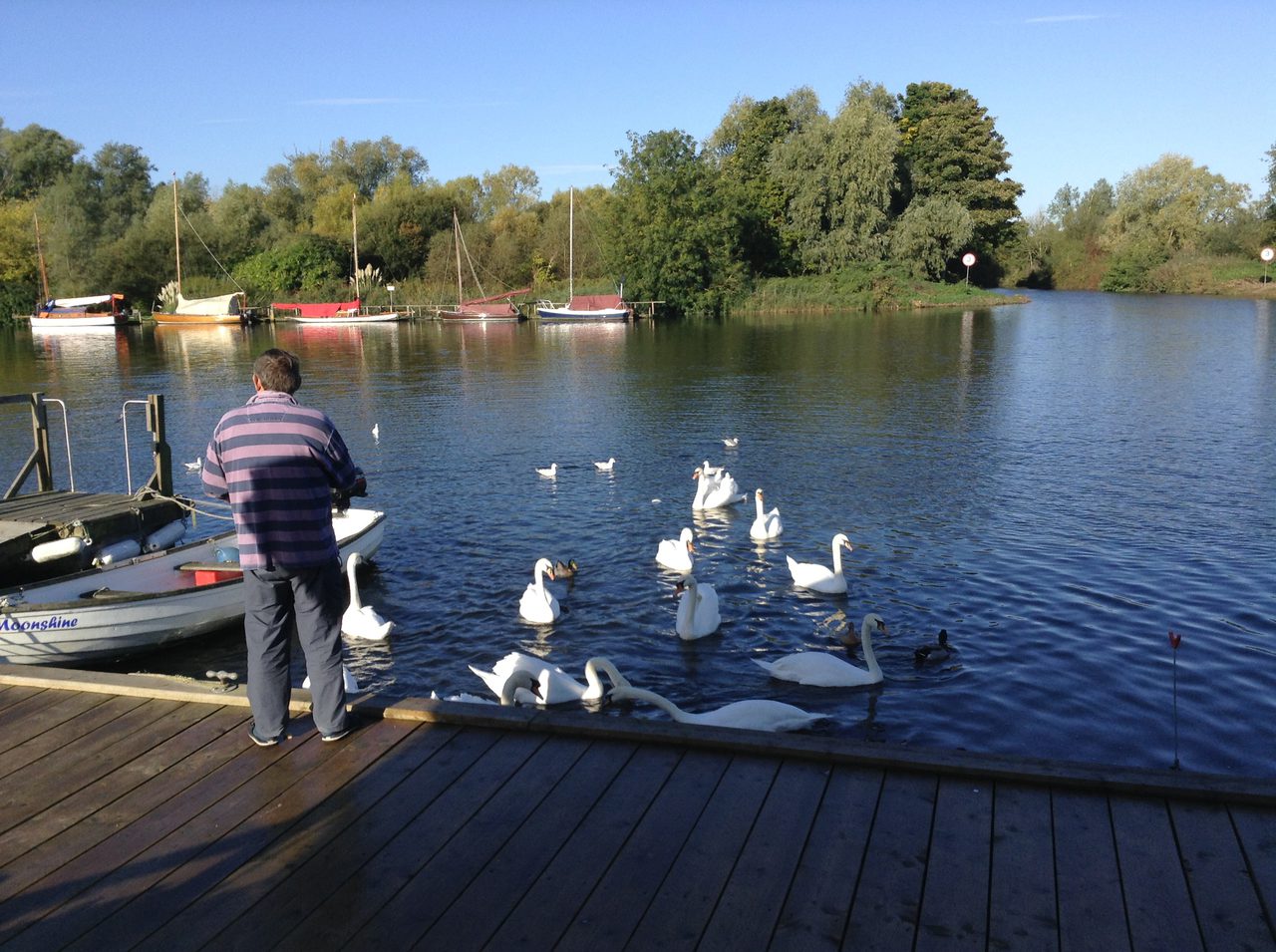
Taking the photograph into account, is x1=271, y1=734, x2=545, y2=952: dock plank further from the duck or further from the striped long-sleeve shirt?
the duck

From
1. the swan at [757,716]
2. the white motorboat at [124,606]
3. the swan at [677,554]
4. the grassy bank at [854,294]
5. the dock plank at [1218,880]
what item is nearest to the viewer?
the dock plank at [1218,880]

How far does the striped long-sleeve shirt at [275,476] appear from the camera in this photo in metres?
4.94

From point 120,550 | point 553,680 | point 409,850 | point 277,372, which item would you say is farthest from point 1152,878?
point 120,550

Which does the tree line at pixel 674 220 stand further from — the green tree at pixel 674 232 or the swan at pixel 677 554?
the swan at pixel 677 554

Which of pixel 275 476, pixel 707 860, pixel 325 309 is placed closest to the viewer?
pixel 707 860

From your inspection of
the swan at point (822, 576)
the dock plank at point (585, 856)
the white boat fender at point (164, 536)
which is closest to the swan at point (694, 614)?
the swan at point (822, 576)

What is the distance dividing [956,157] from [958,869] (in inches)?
3050

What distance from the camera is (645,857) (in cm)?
409

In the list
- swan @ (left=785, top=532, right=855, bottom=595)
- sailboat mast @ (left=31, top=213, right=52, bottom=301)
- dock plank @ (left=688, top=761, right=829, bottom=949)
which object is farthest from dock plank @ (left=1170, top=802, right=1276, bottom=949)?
sailboat mast @ (left=31, top=213, right=52, bottom=301)

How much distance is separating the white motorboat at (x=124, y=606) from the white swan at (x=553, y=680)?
2666 millimetres

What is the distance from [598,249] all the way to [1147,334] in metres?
42.0

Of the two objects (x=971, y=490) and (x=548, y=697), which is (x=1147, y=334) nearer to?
(x=971, y=490)

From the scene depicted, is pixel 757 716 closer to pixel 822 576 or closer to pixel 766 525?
pixel 822 576

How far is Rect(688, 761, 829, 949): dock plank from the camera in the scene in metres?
3.59
